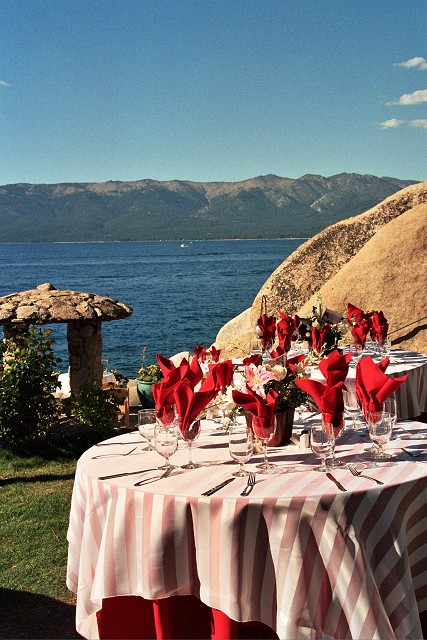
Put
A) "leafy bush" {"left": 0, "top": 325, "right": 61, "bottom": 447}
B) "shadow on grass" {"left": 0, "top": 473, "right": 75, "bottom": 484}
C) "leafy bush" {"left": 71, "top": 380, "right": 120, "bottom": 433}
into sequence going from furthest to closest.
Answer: "leafy bush" {"left": 71, "top": 380, "right": 120, "bottom": 433} < "leafy bush" {"left": 0, "top": 325, "right": 61, "bottom": 447} < "shadow on grass" {"left": 0, "top": 473, "right": 75, "bottom": 484}

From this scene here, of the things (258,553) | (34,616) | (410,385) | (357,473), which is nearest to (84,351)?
(410,385)

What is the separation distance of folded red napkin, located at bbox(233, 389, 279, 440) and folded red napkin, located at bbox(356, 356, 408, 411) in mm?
542

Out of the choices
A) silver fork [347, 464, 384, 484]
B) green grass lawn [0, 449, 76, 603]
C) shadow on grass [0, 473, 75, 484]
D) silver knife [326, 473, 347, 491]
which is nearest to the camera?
silver knife [326, 473, 347, 491]

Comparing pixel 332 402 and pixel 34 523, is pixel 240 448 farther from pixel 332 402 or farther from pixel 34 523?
pixel 34 523

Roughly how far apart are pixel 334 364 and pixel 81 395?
534 cm

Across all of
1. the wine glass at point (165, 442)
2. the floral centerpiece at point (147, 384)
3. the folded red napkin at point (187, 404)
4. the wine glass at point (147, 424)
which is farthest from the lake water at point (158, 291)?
the wine glass at point (165, 442)

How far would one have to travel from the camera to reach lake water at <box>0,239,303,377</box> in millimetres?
48719

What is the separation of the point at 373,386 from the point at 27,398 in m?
5.36

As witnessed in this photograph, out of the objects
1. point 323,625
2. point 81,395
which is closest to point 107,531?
point 323,625

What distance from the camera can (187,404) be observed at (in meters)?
4.12

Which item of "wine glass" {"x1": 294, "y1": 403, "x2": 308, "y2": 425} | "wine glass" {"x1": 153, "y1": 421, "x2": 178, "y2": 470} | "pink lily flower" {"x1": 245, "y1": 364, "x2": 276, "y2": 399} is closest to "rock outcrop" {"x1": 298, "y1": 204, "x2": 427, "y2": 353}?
"wine glass" {"x1": 294, "y1": 403, "x2": 308, "y2": 425}

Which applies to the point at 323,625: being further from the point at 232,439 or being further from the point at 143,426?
the point at 143,426

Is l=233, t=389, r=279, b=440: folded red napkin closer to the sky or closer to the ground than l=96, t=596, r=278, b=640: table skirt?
closer to the sky

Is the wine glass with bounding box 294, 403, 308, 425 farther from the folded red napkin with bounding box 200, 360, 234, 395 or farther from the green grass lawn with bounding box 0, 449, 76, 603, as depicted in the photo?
the green grass lawn with bounding box 0, 449, 76, 603
